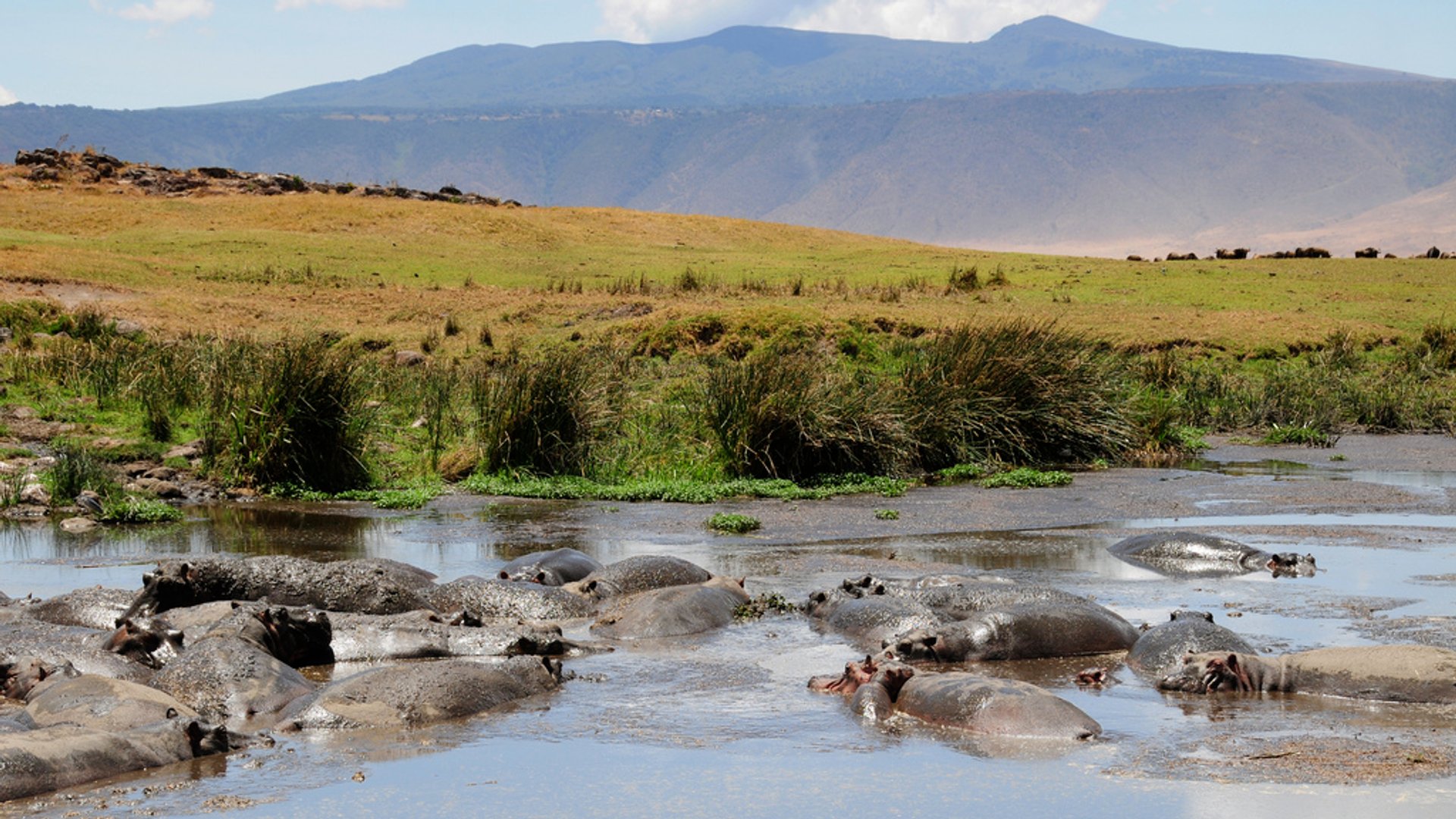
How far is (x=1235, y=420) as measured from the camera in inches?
880

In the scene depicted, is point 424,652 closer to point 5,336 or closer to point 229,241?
point 5,336

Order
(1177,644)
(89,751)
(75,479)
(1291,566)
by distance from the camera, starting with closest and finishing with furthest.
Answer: (89,751) < (1177,644) < (1291,566) < (75,479)

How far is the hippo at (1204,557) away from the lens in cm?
1152

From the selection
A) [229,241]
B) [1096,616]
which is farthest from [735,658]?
[229,241]

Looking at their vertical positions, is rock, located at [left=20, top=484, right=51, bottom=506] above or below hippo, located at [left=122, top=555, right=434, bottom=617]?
below

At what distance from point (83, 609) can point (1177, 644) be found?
21.8 ft

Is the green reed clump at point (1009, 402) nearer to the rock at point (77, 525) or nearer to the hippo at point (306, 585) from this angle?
the hippo at point (306, 585)

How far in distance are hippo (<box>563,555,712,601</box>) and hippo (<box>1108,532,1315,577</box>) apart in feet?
11.7

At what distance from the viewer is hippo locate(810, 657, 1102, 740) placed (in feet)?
24.2

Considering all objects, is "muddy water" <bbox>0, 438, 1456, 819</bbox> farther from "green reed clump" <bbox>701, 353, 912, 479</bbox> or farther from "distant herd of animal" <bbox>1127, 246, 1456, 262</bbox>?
"distant herd of animal" <bbox>1127, 246, 1456, 262</bbox>

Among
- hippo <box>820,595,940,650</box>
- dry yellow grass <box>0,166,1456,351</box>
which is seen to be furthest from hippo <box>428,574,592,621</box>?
dry yellow grass <box>0,166,1456,351</box>

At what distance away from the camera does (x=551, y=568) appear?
36.5ft

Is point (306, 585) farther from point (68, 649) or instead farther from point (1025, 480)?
point (1025, 480)

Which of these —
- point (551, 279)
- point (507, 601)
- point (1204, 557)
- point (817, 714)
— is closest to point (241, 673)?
point (507, 601)
